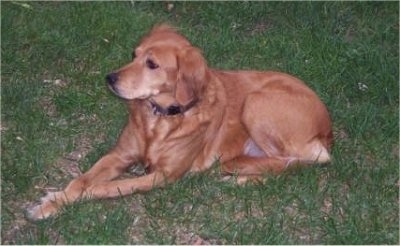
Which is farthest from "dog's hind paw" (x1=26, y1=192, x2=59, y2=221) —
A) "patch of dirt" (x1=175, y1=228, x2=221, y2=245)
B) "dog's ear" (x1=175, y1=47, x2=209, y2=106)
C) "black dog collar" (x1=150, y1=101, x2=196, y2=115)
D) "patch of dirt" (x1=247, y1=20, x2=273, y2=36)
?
"patch of dirt" (x1=247, y1=20, x2=273, y2=36)

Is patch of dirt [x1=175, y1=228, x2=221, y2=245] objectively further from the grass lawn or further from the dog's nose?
the dog's nose

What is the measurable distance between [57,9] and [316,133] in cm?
345

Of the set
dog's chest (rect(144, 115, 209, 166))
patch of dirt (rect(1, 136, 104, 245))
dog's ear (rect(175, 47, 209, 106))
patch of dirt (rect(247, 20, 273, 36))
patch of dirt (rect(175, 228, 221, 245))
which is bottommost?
patch of dirt (rect(247, 20, 273, 36))

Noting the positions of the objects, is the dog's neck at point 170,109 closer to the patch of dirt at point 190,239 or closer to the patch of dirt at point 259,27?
the patch of dirt at point 190,239

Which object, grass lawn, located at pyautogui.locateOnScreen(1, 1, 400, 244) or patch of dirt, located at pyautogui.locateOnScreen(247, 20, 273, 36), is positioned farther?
patch of dirt, located at pyautogui.locateOnScreen(247, 20, 273, 36)

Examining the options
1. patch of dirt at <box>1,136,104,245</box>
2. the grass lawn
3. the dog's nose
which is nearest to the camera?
patch of dirt at <box>1,136,104,245</box>

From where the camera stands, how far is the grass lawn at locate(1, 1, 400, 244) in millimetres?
5039

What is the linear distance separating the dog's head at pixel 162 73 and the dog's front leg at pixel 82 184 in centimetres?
53

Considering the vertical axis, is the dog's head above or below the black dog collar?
above

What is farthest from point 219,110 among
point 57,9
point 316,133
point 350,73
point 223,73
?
point 57,9

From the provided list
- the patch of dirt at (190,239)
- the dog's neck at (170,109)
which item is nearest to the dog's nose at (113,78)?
the dog's neck at (170,109)

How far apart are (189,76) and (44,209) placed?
1228 mm

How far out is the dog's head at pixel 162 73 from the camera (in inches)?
204

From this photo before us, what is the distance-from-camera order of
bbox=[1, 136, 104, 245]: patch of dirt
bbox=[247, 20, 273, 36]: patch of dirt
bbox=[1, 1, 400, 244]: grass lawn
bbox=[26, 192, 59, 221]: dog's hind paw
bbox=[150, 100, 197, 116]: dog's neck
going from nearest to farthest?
bbox=[1, 136, 104, 245]: patch of dirt → bbox=[26, 192, 59, 221]: dog's hind paw → bbox=[1, 1, 400, 244]: grass lawn → bbox=[150, 100, 197, 116]: dog's neck → bbox=[247, 20, 273, 36]: patch of dirt
